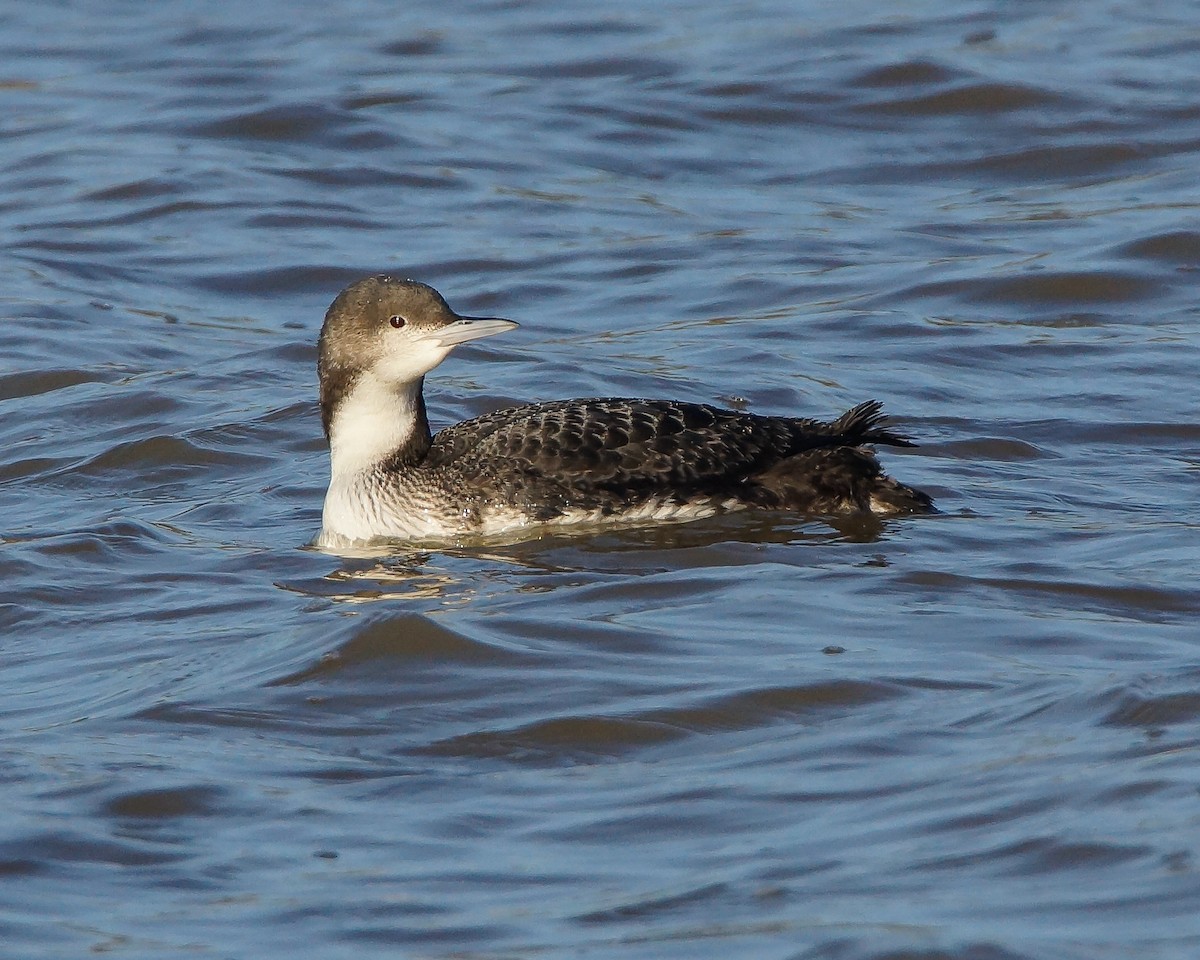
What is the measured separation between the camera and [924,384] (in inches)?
422

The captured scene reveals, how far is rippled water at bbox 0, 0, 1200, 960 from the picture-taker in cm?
506

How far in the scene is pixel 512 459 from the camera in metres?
8.37

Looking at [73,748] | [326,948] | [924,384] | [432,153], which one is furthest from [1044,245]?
[326,948]

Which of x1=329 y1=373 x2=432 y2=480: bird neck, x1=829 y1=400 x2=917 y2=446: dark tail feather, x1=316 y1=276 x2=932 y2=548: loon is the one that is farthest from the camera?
x1=829 y1=400 x2=917 y2=446: dark tail feather

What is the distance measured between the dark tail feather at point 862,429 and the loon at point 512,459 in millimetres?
67

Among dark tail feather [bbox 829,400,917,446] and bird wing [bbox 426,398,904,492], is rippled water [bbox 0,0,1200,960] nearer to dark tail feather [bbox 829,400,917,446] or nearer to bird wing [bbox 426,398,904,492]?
bird wing [bbox 426,398,904,492]

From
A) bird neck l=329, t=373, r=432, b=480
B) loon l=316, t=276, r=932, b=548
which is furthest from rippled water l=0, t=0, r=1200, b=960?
bird neck l=329, t=373, r=432, b=480

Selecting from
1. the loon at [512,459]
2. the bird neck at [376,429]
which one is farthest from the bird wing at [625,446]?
the bird neck at [376,429]

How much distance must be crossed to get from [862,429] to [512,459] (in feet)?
4.80

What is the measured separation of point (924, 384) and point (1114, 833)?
5.82 meters

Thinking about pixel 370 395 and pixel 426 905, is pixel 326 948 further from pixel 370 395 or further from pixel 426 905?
pixel 370 395

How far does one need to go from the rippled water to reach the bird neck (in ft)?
1.35

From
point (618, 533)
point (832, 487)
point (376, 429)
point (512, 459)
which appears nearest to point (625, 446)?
point (618, 533)

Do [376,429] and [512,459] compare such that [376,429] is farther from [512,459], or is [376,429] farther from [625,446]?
[625,446]
